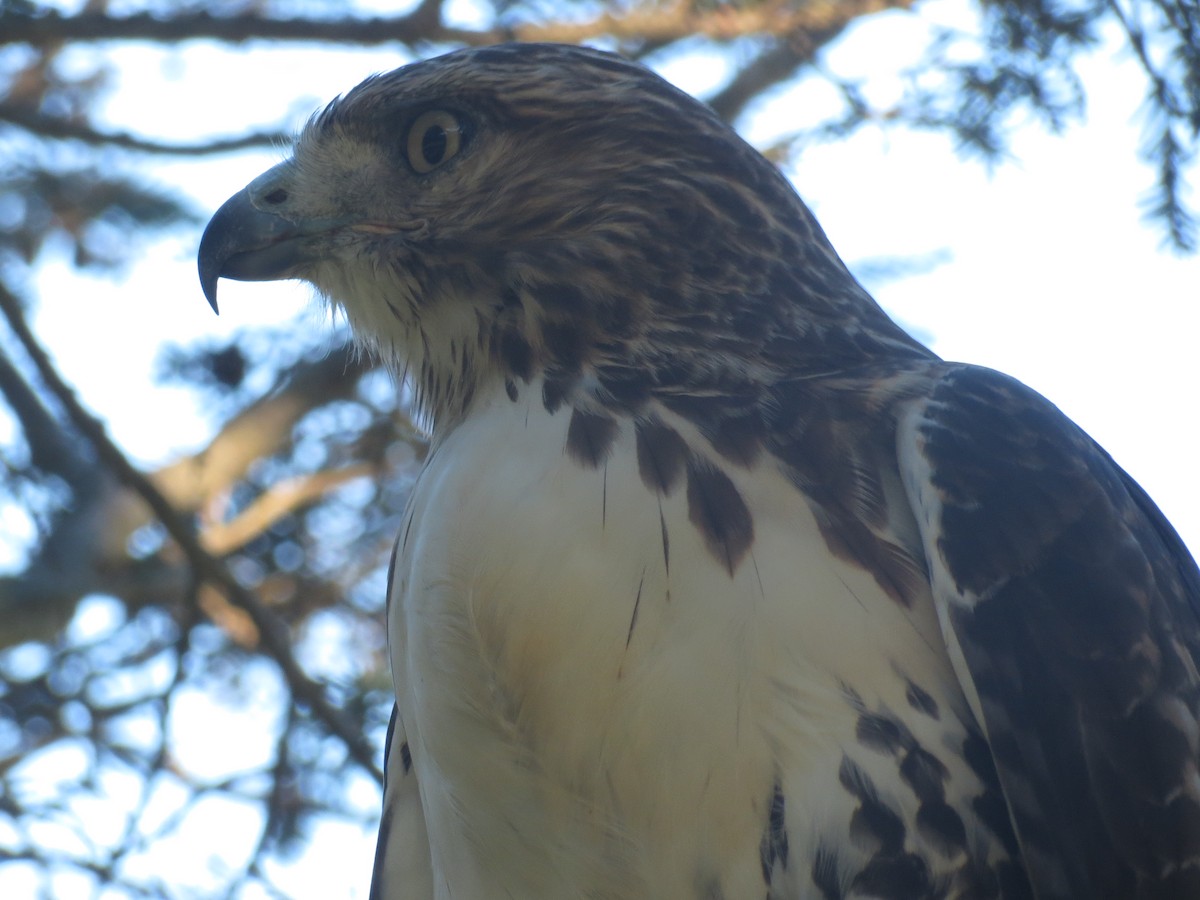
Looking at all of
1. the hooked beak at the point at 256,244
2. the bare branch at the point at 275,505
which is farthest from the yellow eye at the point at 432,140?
the bare branch at the point at 275,505

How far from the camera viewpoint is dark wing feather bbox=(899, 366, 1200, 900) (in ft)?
8.12

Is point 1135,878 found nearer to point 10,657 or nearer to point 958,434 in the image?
point 958,434

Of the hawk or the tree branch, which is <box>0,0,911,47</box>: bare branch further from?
the hawk

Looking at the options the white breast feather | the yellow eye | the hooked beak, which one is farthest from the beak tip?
the white breast feather

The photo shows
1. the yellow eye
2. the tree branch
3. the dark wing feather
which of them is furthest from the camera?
the tree branch

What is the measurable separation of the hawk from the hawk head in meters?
0.01

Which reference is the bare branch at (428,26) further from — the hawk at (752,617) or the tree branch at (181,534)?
the hawk at (752,617)

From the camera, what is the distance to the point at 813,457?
276cm

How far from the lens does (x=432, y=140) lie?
11.3 ft

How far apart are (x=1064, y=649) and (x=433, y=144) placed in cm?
178

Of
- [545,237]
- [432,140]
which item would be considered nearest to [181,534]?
[432,140]

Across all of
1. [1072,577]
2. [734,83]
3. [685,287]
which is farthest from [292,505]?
[1072,577]

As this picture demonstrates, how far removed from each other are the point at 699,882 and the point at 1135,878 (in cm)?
71

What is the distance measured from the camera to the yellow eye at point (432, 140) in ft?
11.1
